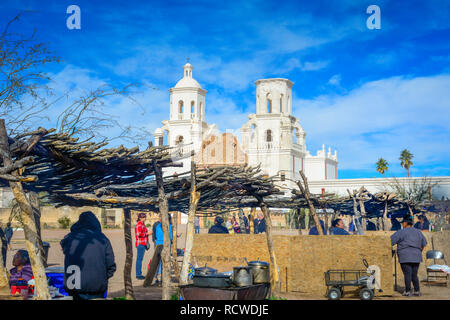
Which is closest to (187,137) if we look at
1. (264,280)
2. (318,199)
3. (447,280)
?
(318,199)

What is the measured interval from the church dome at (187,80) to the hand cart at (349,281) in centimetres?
5288

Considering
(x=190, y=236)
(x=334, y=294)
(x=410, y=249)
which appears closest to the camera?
(x=190, y=236)

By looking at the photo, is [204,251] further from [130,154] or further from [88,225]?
[88,225]

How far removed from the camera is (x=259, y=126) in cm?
6256

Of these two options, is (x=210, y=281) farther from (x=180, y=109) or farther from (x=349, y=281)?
(x=180, y=109)

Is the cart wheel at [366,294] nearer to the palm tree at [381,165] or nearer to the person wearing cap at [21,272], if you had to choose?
the person wearing cap at [21,272]

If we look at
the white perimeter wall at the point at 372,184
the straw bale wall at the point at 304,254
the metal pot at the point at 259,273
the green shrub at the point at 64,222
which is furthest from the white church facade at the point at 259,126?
the metal pot at the point at 259,273

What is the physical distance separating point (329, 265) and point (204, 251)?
9.48 feet

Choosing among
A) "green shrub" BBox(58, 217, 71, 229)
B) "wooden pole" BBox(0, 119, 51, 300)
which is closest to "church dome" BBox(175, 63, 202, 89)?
"green shrub" BBox(58, 217, 71, 229)

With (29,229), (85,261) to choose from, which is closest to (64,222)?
(85,261)

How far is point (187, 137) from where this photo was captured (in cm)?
6297

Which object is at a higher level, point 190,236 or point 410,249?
point 190,236

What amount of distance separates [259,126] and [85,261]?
184 ft

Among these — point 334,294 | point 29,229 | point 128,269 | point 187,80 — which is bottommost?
point 334,294
